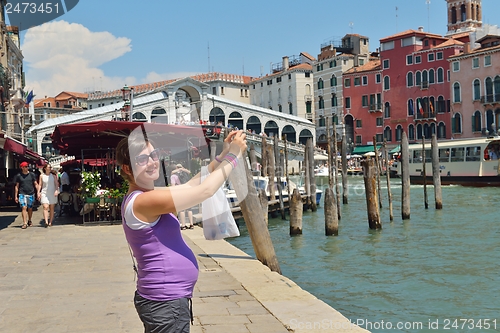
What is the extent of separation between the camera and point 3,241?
367 inches

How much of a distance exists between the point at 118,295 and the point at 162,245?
9.75 ft

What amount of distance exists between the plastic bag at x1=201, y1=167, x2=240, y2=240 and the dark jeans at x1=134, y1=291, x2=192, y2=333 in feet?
3.94

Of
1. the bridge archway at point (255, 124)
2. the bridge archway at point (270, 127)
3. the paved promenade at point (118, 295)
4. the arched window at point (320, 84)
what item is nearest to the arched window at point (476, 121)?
the arched window at point (320, 84)

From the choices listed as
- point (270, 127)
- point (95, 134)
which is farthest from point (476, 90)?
point (95, 134)

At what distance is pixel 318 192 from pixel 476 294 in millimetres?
14513

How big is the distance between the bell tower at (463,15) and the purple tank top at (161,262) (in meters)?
60.9

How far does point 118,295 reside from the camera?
5.18 metres

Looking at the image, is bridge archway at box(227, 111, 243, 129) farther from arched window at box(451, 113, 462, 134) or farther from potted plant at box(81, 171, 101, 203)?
potted plant at box(81, 171, 101, 203)

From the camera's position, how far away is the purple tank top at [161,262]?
2406 millimetres

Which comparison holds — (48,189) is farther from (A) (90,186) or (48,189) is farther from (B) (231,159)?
(B) (231,159)

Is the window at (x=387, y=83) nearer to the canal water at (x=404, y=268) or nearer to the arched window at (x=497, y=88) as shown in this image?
the arched window at (x=497, y=88)

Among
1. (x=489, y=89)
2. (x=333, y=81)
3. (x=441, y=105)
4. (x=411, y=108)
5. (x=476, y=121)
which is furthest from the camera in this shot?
(x=333, y=81)

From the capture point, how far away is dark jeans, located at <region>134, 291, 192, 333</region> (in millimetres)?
2383

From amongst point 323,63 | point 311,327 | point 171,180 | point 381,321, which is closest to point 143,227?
point 311,327
